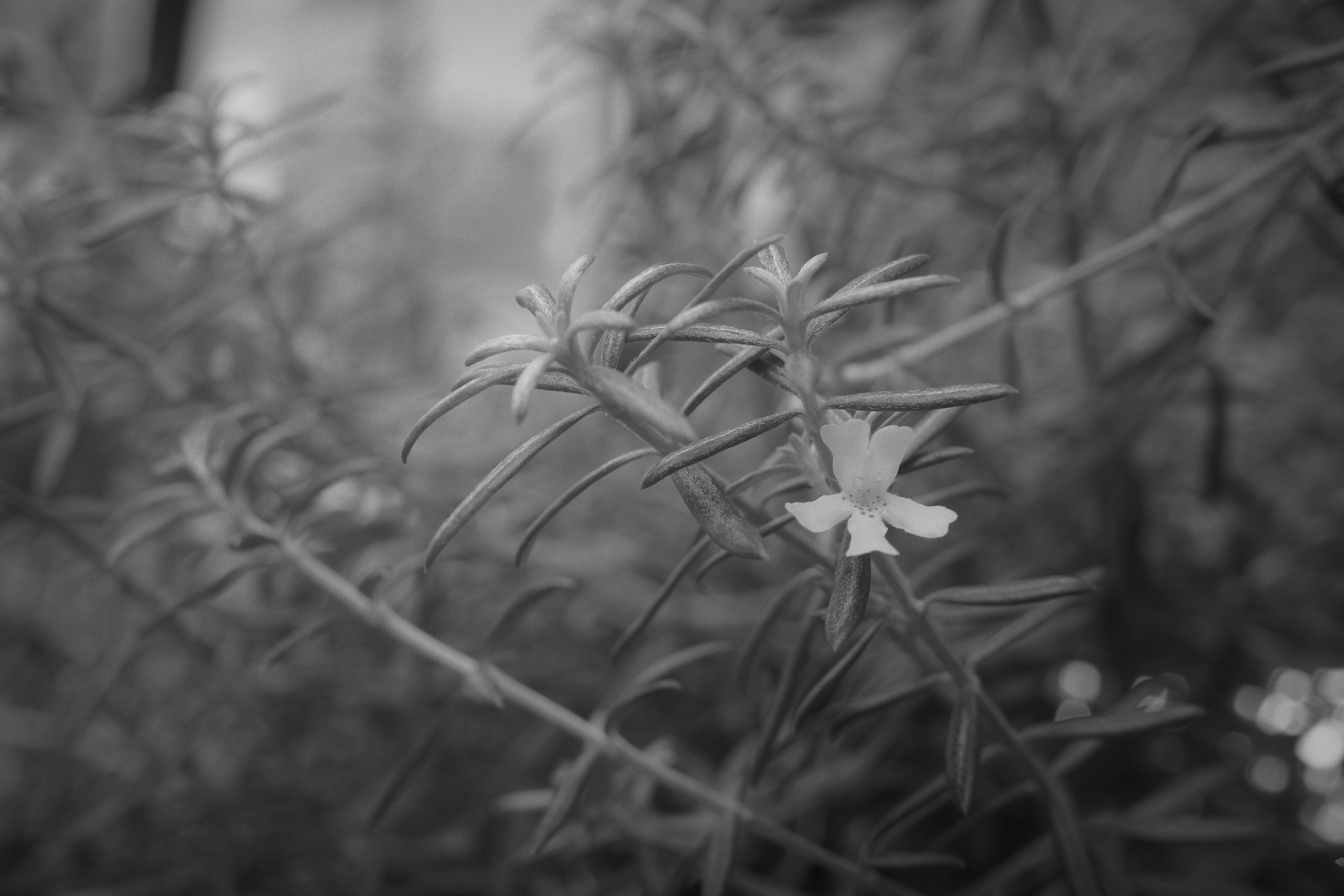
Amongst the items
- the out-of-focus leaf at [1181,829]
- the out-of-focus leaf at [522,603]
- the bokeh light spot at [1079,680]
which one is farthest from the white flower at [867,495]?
the bokeh light spot at [1079,680]

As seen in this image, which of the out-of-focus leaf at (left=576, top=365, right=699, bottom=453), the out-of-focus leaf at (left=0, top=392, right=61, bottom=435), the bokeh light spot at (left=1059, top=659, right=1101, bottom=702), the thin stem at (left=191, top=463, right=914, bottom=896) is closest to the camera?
the out-of-focus leaf at (left=576, top=365, right=699, bottom=453)

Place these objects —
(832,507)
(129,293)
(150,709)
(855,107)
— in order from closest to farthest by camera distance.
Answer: (832,507) < (855,107) < (150,709) < (129,293)

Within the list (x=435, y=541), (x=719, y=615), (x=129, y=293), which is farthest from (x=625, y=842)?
(x=129, y=293)

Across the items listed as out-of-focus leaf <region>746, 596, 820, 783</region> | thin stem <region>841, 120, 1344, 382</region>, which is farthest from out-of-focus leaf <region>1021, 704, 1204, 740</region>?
thin stem <region>841, 120, 1344, 382</region>

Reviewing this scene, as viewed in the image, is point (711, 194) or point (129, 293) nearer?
point (711, 194)

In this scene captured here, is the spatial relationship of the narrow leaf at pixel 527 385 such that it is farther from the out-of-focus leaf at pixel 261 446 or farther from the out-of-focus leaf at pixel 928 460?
the out-of-focus leaf at pixel 261 446

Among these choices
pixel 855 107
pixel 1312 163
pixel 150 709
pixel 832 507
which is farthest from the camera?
pixel 150 709

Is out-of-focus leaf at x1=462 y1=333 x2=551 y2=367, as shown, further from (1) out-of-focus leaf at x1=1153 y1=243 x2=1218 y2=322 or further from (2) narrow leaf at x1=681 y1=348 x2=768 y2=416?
(1) out-of-focus leaf at x1=1153 y1=243 x2=1218 y2=322

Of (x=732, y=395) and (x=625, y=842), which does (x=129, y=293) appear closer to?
(x=732, y=395)
